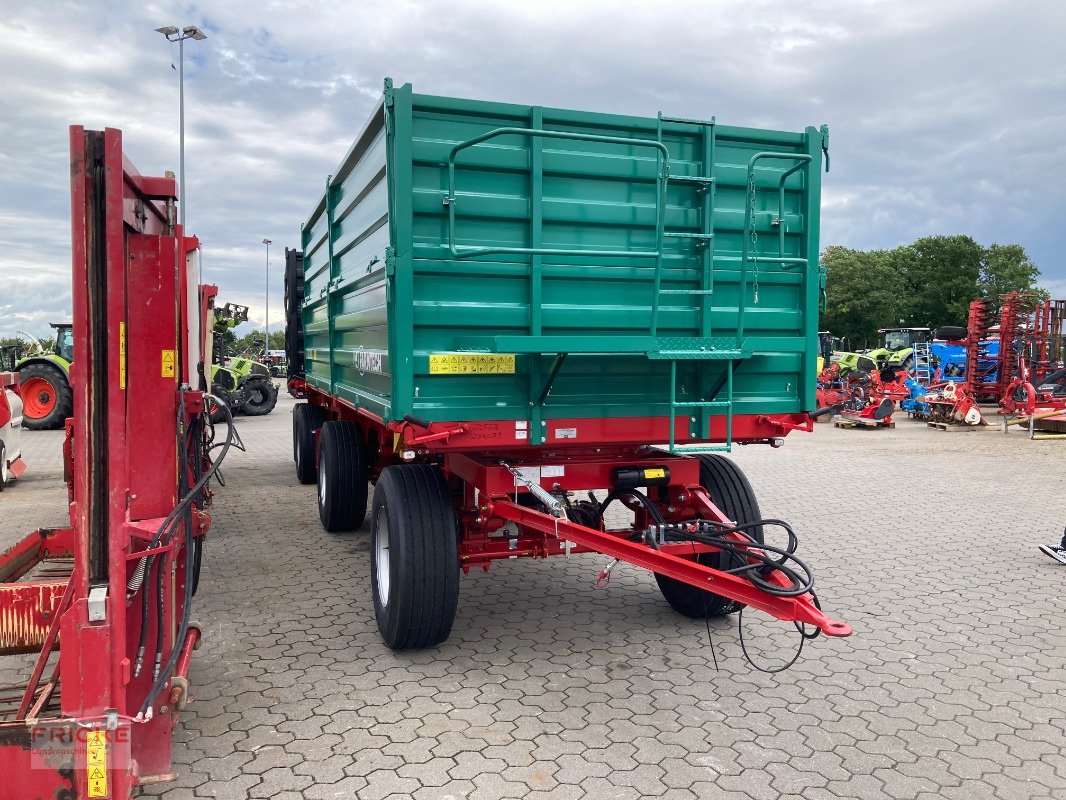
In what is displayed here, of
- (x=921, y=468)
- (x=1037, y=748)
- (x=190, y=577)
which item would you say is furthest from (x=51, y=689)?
(x=921, y=468)

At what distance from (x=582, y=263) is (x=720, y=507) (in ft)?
5.72

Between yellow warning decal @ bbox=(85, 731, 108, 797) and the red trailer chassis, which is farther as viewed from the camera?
the red trailer chassis

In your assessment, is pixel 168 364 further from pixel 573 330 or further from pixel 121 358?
pixel 573 330

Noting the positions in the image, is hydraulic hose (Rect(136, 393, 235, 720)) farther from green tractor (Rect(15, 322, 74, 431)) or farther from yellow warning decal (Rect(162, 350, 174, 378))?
green tractor (Rect(15, 322, 74, 431))

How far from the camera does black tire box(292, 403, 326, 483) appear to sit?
938 centimetres

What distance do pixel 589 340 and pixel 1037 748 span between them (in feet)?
8.50

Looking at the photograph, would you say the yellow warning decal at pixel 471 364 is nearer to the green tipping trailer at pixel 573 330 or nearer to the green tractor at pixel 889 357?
the green tipping trailer at pixel 573 330

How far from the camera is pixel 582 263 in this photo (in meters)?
4.17

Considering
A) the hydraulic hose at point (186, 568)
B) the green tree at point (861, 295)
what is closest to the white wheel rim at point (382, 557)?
the hydraulic hose at point (186, 568)

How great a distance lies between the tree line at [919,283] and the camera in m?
49.0

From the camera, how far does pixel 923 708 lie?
383 centimetres

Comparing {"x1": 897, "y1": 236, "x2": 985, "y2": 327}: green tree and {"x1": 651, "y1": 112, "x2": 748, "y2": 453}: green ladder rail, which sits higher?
{"x1": 897, "y1": 236, "x2": 985, "y2": 327}: green tree

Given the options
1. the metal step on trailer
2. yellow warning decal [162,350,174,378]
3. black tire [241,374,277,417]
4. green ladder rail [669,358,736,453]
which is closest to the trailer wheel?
green ladder rail [669,358,736,453]

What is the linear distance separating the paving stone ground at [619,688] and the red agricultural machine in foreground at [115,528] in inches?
19.1
